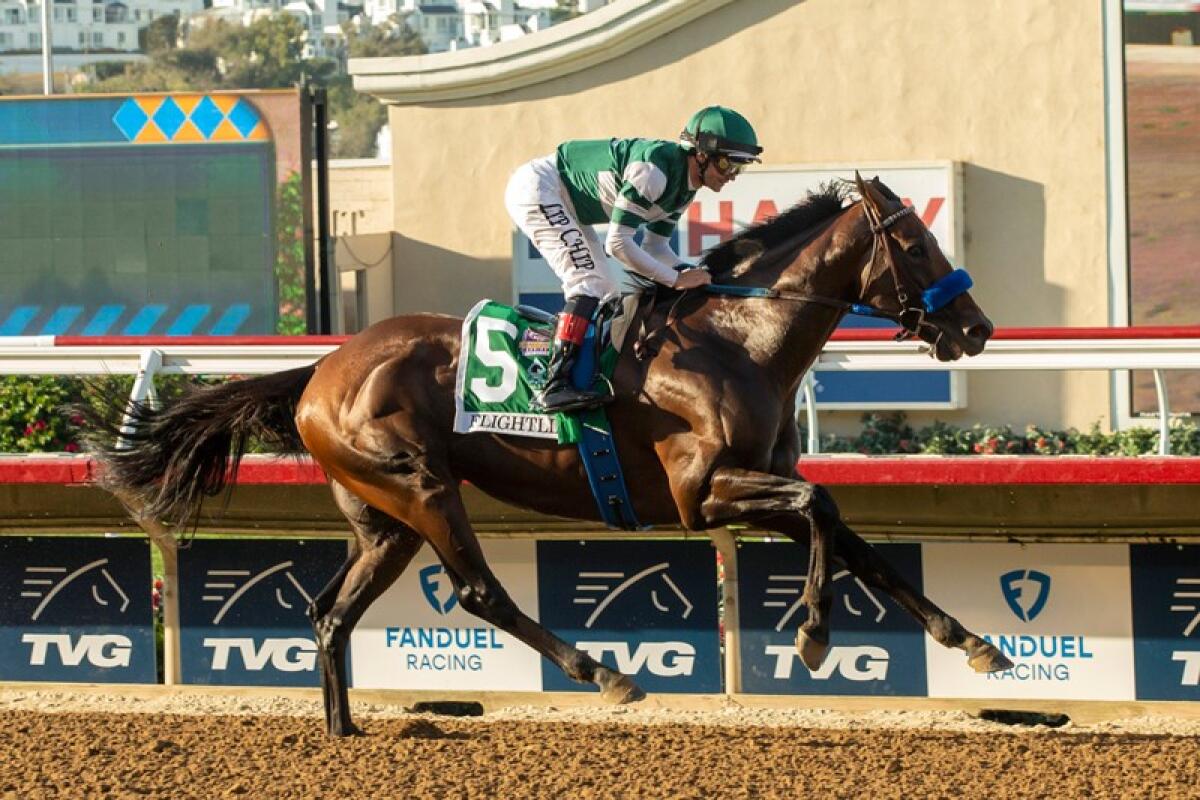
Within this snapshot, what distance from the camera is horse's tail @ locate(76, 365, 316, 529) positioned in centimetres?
643

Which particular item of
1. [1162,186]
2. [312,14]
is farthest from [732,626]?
[312,14]

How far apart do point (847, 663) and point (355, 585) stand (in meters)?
1.84

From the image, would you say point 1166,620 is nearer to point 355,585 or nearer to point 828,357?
point 828,357

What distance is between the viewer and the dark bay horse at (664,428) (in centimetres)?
564

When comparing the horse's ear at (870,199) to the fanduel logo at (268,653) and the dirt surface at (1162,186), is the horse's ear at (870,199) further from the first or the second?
the dirt surface at (1162,186)

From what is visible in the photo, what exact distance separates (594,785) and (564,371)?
4.09 ft

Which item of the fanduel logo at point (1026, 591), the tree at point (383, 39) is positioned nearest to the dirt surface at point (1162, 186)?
the fanduel logo at point (1026, 591)

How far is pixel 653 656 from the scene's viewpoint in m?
7.02

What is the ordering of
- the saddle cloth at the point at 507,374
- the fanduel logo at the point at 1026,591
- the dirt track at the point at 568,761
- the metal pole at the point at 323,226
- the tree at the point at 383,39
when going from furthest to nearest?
the tree at the point at 383,39 < the metal pole at the point at 323,226 < the fanduel logo at the point at 1026,591 < the saddle cloth at the point at 507,374 < the dirt track at the point at 568,761

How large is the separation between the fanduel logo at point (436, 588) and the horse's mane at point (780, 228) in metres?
1.86

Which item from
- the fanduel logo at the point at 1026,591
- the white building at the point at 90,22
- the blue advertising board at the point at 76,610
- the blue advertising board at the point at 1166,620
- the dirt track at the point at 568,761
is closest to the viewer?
the dirt track at the point at 568,761

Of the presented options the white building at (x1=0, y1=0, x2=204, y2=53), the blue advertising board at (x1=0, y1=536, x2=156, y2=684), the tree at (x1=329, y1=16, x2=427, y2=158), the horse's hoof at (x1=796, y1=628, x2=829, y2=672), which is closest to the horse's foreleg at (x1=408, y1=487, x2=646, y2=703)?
the horse's hoof at (x1=796, y1=628, x2=829, y2=672)

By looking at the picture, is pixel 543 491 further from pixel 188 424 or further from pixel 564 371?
pixel 188 424

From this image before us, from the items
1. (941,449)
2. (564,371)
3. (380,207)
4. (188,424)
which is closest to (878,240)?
(564,371)
